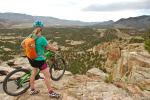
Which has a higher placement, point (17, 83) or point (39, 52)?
point (39, 52)

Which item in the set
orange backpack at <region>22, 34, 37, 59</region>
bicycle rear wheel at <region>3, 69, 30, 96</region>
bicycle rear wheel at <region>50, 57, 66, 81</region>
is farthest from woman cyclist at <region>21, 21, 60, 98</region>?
bicycle rear wheel at <region>50, 57, 66, 81</region>

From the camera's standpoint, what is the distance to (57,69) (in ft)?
42.3

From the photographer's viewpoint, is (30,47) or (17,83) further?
(17,83)

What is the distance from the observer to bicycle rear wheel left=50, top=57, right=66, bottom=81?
12.7m

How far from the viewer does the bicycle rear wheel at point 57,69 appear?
12.7 m

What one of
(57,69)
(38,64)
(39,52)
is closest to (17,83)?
(38,64)

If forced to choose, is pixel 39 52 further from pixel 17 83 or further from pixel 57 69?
pixel 57 69

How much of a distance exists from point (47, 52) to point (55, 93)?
182cm

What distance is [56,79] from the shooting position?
12812 millimetres

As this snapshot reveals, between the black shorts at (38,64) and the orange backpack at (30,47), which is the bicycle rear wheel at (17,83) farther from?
the orange backpack at (30,47)

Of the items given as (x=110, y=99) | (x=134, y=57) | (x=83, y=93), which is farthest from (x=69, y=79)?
(x=134, y=57)

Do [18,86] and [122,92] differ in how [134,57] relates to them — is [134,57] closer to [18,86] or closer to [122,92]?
[122,92]

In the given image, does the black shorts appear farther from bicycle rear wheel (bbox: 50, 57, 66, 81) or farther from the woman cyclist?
bicycle rear wheel (bbox: 50, 57, 66, 81)

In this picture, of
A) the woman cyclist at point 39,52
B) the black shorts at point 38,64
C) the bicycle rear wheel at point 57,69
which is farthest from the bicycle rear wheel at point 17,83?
the bicycle rear wheel at point 57,69
